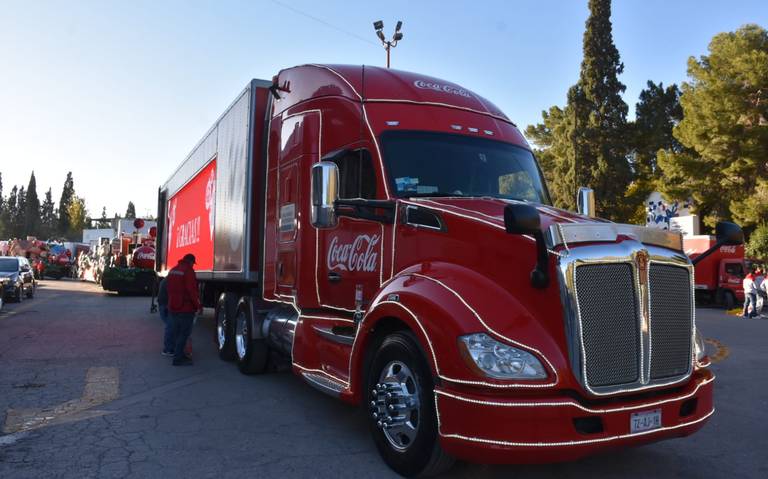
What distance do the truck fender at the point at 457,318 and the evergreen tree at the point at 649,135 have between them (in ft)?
117

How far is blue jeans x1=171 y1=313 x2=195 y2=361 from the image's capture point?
8906 millimetres

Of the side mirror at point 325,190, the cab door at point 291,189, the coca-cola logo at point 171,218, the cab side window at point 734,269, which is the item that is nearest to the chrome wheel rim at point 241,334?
the cab door at point 291,189

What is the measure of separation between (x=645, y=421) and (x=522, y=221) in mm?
1397

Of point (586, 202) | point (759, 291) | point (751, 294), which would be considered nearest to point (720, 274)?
point (759, 291)

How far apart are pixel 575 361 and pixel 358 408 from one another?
3.18 metres

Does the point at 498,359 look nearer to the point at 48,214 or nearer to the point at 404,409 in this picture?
the point at 404,409

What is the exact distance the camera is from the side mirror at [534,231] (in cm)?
376

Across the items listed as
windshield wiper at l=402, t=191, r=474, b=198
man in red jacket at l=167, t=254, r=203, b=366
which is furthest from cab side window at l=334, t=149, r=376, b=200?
man in red jacket at l=167, t=254, r=203, b=366

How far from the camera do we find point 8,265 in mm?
21703

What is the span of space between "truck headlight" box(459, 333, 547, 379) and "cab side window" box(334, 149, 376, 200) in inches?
77.4

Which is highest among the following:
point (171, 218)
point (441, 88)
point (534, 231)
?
point (441, 88)

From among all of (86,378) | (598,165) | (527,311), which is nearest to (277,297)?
(86,378)

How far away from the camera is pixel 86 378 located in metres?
7.86

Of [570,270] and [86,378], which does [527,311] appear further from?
[86,378]
